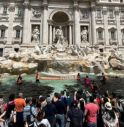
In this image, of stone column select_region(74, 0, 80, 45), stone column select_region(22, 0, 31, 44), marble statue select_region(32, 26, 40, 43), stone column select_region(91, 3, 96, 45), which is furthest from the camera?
stone column select_region(91, 3, 96, 45)

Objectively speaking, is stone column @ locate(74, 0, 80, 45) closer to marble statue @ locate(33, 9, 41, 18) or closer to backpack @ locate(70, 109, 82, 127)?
marble statue @ locate(33, 9, 41, 18)

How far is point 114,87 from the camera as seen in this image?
20.6 meters

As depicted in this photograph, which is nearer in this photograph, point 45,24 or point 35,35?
point 35,35

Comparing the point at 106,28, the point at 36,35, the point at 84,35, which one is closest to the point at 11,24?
the point at 36,35

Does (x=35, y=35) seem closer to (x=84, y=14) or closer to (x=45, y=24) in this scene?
(x=45, y=24)

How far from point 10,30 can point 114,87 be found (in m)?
27.9

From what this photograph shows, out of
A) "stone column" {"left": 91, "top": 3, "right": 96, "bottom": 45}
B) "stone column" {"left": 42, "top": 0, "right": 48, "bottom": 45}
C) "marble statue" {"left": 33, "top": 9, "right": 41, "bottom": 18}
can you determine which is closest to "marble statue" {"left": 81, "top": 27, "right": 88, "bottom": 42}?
"stone column" {"left": 91, "top": 3, "right": 96, "bottom": 45}

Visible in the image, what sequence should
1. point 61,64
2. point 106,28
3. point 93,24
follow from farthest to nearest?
1. point 106,28
2. point 93,24
3. point 61,64

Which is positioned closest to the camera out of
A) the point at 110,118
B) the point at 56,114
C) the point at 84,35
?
the point at 110,118

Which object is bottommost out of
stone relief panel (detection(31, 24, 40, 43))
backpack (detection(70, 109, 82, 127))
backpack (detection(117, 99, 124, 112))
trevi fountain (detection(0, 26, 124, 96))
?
backpack (detection(70, 109, 82, 127))

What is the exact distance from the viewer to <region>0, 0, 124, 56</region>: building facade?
42281 millimetres

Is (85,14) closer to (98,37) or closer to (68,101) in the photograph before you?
(98,37)

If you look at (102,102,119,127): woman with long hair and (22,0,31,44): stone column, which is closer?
(102,102,119,127): woman with long hair

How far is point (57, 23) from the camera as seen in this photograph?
147ft
